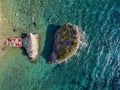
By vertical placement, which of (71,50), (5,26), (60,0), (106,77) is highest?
(60,0)

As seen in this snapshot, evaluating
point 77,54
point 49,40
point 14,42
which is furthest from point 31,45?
point 77,54

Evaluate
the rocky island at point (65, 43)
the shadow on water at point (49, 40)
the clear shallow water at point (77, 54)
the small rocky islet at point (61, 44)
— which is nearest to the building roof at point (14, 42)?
the small rocky islet at point (61, 44)

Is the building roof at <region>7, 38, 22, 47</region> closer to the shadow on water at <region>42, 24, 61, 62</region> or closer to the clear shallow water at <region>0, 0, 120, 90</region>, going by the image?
the clear shallow water at <region>0, 0, 120, 90</region>

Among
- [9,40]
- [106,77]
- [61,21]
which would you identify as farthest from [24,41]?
[106,77]

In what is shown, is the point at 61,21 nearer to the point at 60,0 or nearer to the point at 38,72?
the point at 60,0

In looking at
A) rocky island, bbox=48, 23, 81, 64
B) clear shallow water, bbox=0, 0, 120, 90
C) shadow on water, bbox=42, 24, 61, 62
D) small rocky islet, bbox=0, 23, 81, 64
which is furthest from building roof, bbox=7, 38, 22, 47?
rocky island, bbox=48, 23, 81, 64

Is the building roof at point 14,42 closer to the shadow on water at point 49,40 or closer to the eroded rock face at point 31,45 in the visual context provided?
the eroded rock face at point 31,45

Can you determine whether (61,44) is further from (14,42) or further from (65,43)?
(14,42)
